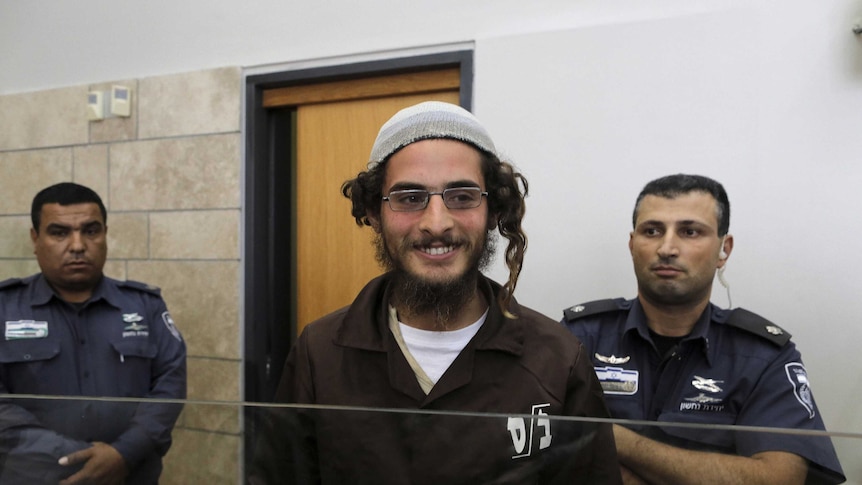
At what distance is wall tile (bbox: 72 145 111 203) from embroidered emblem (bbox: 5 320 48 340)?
0.80 meters

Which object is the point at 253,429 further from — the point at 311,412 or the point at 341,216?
the point at 341,216

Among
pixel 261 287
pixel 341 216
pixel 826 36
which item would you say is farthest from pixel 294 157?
pixel 826 36

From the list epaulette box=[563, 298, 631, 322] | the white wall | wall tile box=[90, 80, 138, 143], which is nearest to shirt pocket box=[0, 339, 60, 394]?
wall tile box=[90, 80, 138, 143]

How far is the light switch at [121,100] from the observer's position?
97.1 inches

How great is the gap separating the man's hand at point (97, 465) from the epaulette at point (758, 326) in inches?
49.4

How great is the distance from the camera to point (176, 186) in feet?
8.01

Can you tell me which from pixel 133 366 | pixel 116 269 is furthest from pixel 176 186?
pixel 133 366

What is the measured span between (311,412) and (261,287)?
1708mm

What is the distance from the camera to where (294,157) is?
246 cm

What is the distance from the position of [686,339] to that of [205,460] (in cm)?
109

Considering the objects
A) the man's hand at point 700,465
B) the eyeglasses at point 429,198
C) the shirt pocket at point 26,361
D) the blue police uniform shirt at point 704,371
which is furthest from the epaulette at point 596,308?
the shirt pocket at point 26,361

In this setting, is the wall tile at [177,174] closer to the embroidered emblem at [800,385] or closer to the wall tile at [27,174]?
the wall tile at [27,174]

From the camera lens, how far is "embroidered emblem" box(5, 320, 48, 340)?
1.80 meters

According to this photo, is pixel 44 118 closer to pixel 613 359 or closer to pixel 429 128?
pixel 429 128
